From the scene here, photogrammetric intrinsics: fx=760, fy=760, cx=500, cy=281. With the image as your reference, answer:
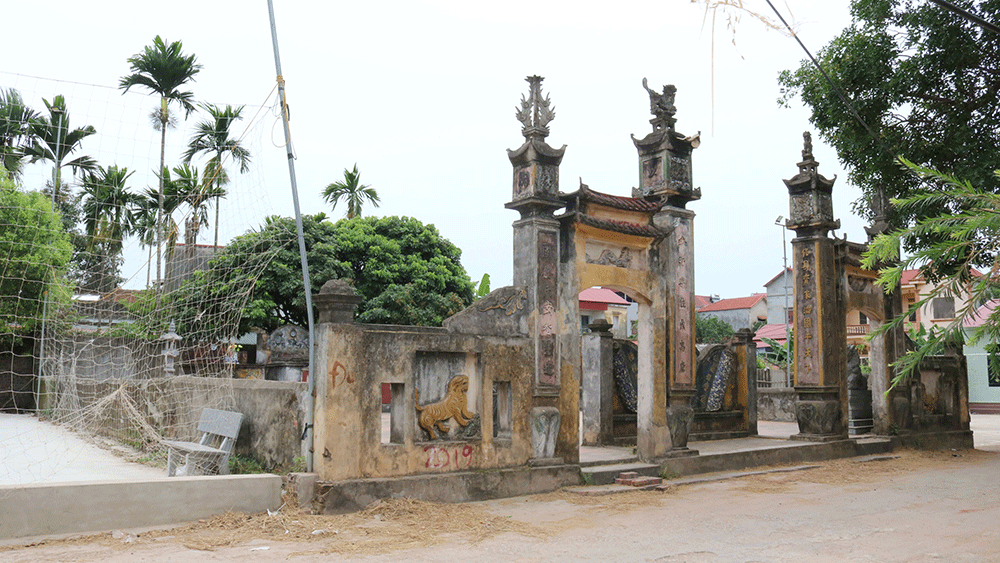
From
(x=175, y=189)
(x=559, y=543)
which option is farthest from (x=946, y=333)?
(x=175, y=189)

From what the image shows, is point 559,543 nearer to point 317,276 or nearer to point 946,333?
point 946,333

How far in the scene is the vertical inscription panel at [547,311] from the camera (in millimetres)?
9789

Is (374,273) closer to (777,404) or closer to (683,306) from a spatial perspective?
(777,404)

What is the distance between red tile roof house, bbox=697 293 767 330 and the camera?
52688mm

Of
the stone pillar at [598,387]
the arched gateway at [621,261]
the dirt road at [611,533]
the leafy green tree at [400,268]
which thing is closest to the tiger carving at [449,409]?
the dirt road at [611,533]

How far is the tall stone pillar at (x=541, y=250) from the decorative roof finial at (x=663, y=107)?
2357 mm

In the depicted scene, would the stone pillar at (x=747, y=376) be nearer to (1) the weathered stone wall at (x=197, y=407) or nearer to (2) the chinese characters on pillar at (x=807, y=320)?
(2) the chinese characters on pillar at (x=807, y=320)

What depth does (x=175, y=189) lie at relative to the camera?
72.5 feet

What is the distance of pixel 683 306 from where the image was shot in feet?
38.0

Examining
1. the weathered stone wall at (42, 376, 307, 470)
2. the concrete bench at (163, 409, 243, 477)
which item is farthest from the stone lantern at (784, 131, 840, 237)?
the concrete bench at (163, 409, 243, 477)

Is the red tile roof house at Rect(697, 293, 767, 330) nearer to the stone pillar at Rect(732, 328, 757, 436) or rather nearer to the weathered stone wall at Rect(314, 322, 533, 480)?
the stone pillar at Rect(732, 328, 757, 436)

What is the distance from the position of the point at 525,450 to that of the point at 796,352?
23.9ft

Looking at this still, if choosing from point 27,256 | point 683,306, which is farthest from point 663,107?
point 27,256

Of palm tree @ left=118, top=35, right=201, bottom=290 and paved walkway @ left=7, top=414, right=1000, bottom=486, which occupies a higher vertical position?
palm tree @ left=118, top=35, right=201, bottom=290
